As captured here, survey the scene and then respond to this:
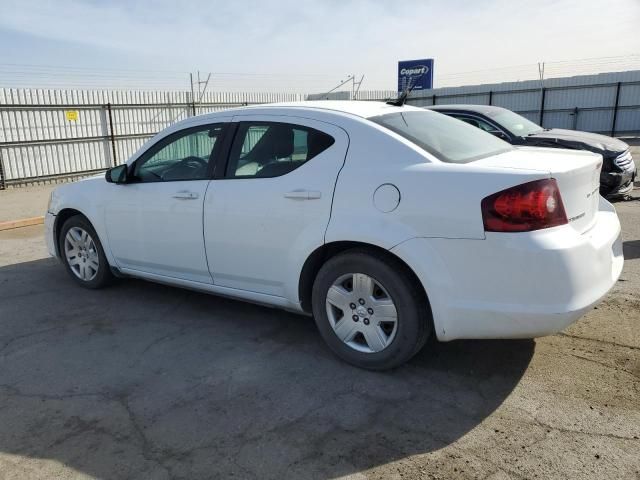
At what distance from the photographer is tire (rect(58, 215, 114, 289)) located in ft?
16.8

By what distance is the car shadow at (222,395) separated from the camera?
2689 mm

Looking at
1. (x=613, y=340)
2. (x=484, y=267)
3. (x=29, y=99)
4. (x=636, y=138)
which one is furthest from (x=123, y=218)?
(x=636, y=138)

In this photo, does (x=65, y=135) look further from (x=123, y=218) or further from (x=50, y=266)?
(x=123, y=218)

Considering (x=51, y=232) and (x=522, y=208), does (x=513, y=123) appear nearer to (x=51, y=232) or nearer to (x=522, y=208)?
(x=522, y=208)

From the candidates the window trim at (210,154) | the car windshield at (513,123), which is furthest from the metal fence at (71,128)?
the car windshield at (513,123)

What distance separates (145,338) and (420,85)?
31.4 m

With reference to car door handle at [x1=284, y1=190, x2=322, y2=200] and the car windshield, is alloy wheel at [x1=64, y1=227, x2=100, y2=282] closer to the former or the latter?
car door handle at [x1=284, y1=190, x2=322, y2=200]

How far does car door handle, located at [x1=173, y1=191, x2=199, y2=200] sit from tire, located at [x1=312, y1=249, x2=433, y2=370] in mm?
1231

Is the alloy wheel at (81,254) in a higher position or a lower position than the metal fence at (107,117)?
lower

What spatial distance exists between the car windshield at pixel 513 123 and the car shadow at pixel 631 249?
299 cm

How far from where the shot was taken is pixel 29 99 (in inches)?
526

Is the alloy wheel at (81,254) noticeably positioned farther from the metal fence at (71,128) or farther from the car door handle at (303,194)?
the metal fence at (71,128)

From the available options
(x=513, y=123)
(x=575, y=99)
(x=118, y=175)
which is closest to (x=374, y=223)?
(x=118, y=175)

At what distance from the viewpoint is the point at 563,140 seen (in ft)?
27.6
